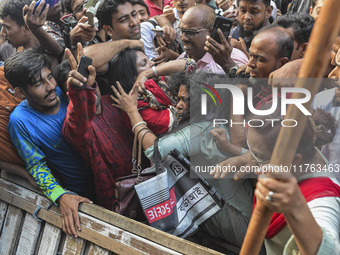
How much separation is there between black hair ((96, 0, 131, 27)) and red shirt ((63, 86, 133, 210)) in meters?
0.78

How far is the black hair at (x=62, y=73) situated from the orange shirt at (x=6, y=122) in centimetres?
38

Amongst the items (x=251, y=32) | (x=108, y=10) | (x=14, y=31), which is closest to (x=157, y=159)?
(x=108, y=10)

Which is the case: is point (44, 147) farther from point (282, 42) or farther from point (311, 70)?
point (311, 70)

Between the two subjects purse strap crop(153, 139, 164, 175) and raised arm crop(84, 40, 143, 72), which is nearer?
purse strap crop(153, 139, 164, 175)

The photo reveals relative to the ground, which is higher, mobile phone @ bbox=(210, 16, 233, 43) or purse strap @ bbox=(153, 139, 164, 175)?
mobile phone @ bbox=(210, 16, 233, 43)

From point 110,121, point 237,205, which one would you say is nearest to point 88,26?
point 110,121

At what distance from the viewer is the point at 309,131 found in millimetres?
1790

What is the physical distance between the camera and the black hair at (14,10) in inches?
148

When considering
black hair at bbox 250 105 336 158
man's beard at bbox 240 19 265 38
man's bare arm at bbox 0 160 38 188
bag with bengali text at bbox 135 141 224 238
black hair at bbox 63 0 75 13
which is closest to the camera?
black hair at bbox 250 105 336 158

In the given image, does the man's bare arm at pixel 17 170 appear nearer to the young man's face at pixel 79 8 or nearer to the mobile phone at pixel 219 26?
the young man's face at pixel 79 8

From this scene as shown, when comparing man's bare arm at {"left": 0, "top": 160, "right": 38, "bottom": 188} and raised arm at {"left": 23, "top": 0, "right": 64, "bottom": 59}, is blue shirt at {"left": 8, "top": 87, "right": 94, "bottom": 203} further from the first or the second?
raised arm at {"left": 23, "top": 0, "right": 64, "bottom": 59}

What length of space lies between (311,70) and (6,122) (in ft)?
7.99

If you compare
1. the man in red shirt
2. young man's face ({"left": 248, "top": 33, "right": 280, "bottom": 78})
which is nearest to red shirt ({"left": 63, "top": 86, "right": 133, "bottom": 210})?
the man in red shirt

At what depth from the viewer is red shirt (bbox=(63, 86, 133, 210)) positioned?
2.69 m
